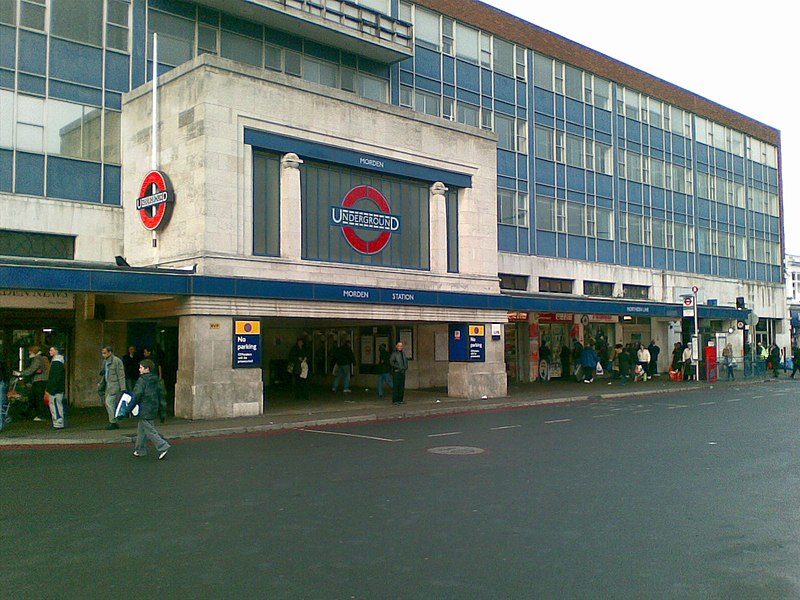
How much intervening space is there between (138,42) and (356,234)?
28.2 feet

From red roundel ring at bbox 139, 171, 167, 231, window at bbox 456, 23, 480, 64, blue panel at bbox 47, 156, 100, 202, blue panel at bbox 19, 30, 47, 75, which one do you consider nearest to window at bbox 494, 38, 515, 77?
window at bbox 456, 23, 480, 64

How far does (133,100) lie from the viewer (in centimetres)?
2178

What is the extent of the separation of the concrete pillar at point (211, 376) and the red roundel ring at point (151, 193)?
3051mm

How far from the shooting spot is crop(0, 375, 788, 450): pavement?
1520 centimetres

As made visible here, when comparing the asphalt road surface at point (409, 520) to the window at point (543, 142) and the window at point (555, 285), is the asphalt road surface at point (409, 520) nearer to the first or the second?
the window at point (555, 285)

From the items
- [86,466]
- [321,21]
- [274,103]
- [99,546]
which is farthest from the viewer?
[321,21]

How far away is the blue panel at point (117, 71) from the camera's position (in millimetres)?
22156

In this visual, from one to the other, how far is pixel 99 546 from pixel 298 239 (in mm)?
14551

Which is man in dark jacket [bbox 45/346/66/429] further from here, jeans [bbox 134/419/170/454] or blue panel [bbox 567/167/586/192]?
blue panel [bbox 567/167/586/192]

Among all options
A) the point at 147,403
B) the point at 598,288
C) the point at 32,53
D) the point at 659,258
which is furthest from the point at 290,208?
the point at 659,258

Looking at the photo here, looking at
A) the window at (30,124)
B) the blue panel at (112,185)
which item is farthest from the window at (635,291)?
the window at (30,124)

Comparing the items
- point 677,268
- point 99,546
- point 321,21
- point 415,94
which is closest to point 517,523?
point 99,546

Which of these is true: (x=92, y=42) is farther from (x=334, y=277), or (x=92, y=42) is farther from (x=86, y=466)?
(x=86, y=466)

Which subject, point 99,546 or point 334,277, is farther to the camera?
point 334,277
